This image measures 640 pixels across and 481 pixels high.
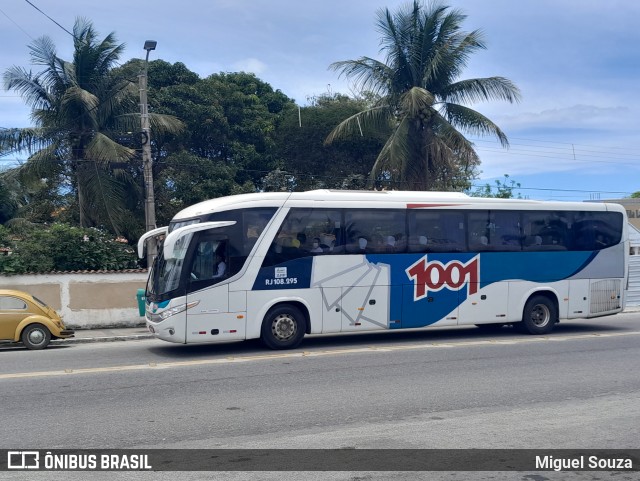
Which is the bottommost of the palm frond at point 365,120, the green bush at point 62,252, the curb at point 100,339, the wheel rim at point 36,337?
the curb at point 100,339

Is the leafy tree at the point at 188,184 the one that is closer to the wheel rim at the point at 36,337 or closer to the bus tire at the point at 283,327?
the wheel rim at the point at 36,337

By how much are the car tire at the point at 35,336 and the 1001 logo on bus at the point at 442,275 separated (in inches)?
325

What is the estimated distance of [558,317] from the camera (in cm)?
1792

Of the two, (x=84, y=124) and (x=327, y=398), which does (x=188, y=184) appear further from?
(x=327, y=398)

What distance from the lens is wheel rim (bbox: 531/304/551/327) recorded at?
1772 centimetres

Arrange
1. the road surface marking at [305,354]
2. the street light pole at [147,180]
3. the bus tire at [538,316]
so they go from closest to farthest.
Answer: the road surface marking at [305,354] → the bus tire at [538,316] → the street light pole at [147,180]

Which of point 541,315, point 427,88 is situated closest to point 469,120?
point 427,88

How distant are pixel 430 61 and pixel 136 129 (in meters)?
11.6

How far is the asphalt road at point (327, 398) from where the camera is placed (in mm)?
7785

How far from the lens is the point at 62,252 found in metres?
21.4

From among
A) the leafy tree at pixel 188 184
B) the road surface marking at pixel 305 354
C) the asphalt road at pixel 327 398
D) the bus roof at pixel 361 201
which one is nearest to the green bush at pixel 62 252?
the asphalt road at pixel 327 398

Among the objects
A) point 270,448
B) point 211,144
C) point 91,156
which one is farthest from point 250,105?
point 270,448

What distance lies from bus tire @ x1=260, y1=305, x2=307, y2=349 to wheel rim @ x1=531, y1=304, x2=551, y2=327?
614 cm

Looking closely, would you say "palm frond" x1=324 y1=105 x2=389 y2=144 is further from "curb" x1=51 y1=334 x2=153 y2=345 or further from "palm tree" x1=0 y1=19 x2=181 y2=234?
"curb" x1=51 y1=334 x2=153 y2=345
